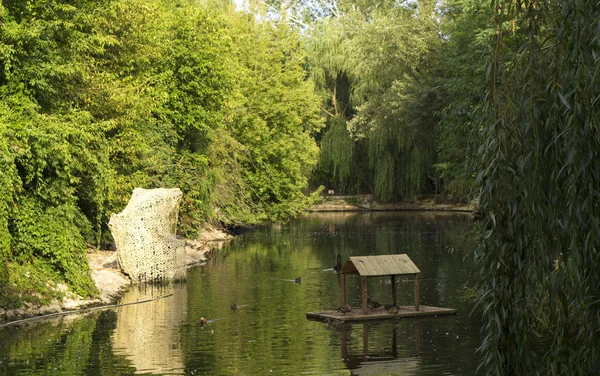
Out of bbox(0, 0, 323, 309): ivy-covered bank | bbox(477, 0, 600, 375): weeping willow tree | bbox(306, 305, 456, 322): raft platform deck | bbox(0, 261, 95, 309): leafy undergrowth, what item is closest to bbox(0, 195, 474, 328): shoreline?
→ bbox(0, 261, 95, 309): leafy undergrowth

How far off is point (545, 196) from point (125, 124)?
25.8 meters

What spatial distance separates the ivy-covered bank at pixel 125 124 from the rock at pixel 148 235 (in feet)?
3.86

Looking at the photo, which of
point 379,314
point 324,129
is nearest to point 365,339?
point 379,314

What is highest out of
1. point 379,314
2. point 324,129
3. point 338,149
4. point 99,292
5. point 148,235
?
point 324,129

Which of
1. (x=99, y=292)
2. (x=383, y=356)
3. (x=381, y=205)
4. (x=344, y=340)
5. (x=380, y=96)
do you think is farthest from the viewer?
(x=381, y=205)

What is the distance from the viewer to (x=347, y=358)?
61.1ft

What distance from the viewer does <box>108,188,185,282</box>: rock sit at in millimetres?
30172

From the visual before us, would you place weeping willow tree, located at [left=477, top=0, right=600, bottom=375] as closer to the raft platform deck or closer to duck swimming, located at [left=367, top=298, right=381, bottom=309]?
the raft platform deck

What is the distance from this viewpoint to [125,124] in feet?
109

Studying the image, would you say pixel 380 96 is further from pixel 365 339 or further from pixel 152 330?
pixel 365 339

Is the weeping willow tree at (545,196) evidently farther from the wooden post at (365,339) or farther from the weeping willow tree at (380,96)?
the weeping willow tree at (380,96)

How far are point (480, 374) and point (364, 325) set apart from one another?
5.61 meters

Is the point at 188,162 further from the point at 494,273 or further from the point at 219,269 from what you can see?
the point at 494,273

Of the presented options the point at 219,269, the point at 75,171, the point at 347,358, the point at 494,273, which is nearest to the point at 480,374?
the point at 347,358
